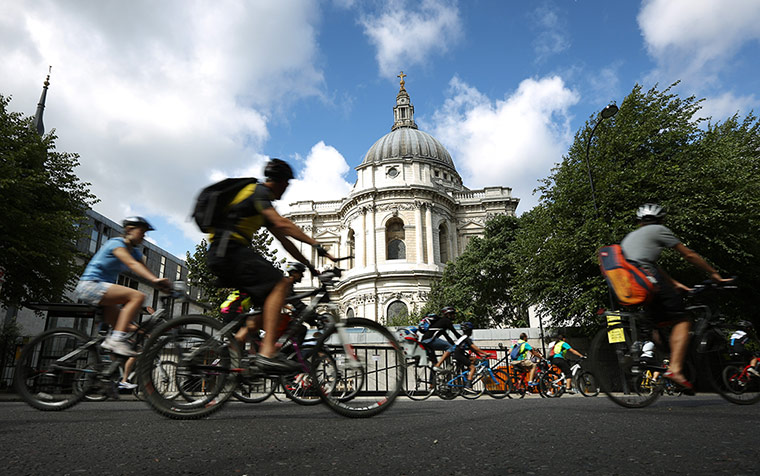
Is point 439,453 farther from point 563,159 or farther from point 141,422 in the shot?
point 563,159

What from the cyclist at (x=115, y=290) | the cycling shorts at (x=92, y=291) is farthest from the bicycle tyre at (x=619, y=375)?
the cycling shorts at (x=92, y=291)

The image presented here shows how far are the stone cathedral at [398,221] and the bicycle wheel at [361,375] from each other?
33995 mm

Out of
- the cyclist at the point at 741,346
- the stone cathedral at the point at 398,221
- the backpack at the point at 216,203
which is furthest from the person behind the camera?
the stone cathedral at the point at 398,221

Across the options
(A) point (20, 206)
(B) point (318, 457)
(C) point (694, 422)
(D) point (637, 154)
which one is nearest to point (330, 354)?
(B) point (318, 457)

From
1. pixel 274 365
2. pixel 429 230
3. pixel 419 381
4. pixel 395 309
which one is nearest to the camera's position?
pixel 274 365

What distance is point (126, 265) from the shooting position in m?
4.31

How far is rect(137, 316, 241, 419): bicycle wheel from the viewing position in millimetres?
3234

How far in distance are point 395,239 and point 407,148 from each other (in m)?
11.3

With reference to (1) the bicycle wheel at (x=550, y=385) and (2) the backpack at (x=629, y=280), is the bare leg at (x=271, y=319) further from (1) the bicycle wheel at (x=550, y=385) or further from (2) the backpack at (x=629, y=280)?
(1) the bicycle wheel at (x=550, y=385)

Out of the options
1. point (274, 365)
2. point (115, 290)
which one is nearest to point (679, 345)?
point (274, 365)

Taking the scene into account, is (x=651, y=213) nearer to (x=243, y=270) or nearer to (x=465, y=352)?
(x=243, y=270)

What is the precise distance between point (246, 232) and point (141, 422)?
145cm

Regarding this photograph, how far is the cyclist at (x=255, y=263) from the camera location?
3.23 metres

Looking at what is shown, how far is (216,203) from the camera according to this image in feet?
10.6
